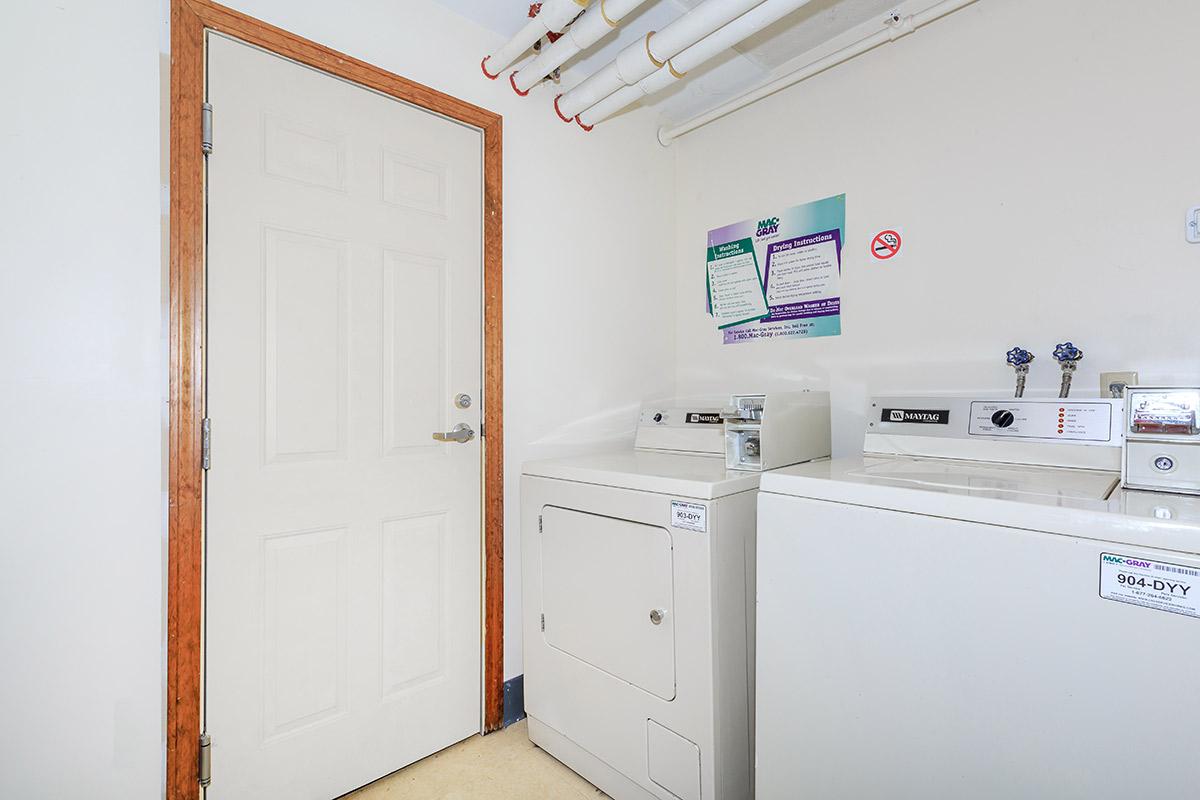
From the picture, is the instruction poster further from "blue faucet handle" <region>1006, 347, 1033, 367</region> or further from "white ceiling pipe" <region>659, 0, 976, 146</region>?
"blue faucet handle" <region>1006, 347, 1033, 367</region>

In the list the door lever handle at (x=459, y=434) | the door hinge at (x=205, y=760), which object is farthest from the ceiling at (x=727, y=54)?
the door hinge at (x=205, y=760)

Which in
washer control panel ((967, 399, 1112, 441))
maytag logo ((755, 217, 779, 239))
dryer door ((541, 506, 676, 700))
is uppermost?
maytag logo ((755, 217, 779, 239))

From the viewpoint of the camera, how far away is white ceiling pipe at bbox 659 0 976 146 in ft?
5.84

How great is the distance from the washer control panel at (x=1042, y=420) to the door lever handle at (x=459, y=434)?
1477mm

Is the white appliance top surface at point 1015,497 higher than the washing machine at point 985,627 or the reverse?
higher

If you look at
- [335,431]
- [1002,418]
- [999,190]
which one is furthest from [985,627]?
[335,431]

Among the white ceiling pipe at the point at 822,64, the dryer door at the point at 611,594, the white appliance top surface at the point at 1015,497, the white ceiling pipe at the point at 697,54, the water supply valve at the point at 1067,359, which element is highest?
the white ceiling pipe at the point at 822,64

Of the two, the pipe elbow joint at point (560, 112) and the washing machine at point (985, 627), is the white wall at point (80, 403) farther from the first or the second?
the washing machine at point (985, 627)

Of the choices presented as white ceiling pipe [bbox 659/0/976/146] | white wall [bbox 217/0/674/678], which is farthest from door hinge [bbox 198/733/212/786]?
white ceiling pipe [bbox 659/0/976/146]

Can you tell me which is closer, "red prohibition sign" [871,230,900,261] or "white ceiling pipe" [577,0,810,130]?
"white ceiling pipe" [577,0,810,130]

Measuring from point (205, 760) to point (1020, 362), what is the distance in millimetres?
2382

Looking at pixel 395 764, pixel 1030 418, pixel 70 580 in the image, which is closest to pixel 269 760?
pixel 395 764

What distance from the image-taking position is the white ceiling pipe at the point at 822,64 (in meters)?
1.78

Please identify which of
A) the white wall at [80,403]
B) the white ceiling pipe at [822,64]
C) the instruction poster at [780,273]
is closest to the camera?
the white wall at [80,403]
